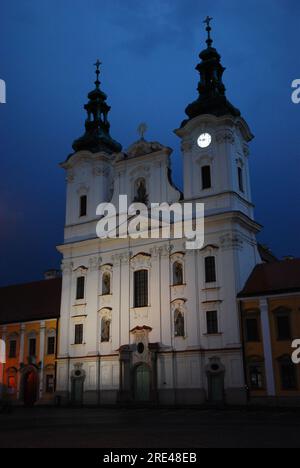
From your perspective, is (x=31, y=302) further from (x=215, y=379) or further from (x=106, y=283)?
(x=215, y=379)

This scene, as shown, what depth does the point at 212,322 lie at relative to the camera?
30453mm

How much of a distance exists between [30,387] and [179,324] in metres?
13.5

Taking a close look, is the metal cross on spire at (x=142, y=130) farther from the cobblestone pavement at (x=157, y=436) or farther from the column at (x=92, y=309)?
the cobblestone pavement at (x=157, y=436)

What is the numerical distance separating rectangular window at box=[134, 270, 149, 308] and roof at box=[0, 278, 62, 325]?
288 inches

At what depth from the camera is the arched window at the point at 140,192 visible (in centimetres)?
3531

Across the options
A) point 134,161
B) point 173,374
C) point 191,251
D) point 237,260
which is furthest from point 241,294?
point 134,161

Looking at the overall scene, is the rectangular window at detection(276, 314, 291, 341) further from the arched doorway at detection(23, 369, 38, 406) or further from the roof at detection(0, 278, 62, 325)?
the arched doorway at detection(23, 369, 38, 406)

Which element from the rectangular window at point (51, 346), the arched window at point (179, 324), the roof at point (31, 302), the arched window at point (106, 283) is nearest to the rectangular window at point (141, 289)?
the arched window at point (106, 283)

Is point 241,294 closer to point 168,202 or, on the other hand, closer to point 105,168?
point 168,202

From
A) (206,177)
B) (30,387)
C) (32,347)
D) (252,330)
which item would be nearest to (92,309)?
(32,347)

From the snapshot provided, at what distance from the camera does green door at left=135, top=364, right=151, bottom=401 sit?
103ft

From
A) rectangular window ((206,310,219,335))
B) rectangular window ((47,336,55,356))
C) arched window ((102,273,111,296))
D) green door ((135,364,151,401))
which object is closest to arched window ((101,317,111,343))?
arched window ((102,273,111,296))

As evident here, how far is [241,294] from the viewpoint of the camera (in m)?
30.0

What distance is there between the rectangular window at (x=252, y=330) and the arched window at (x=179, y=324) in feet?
12.9
